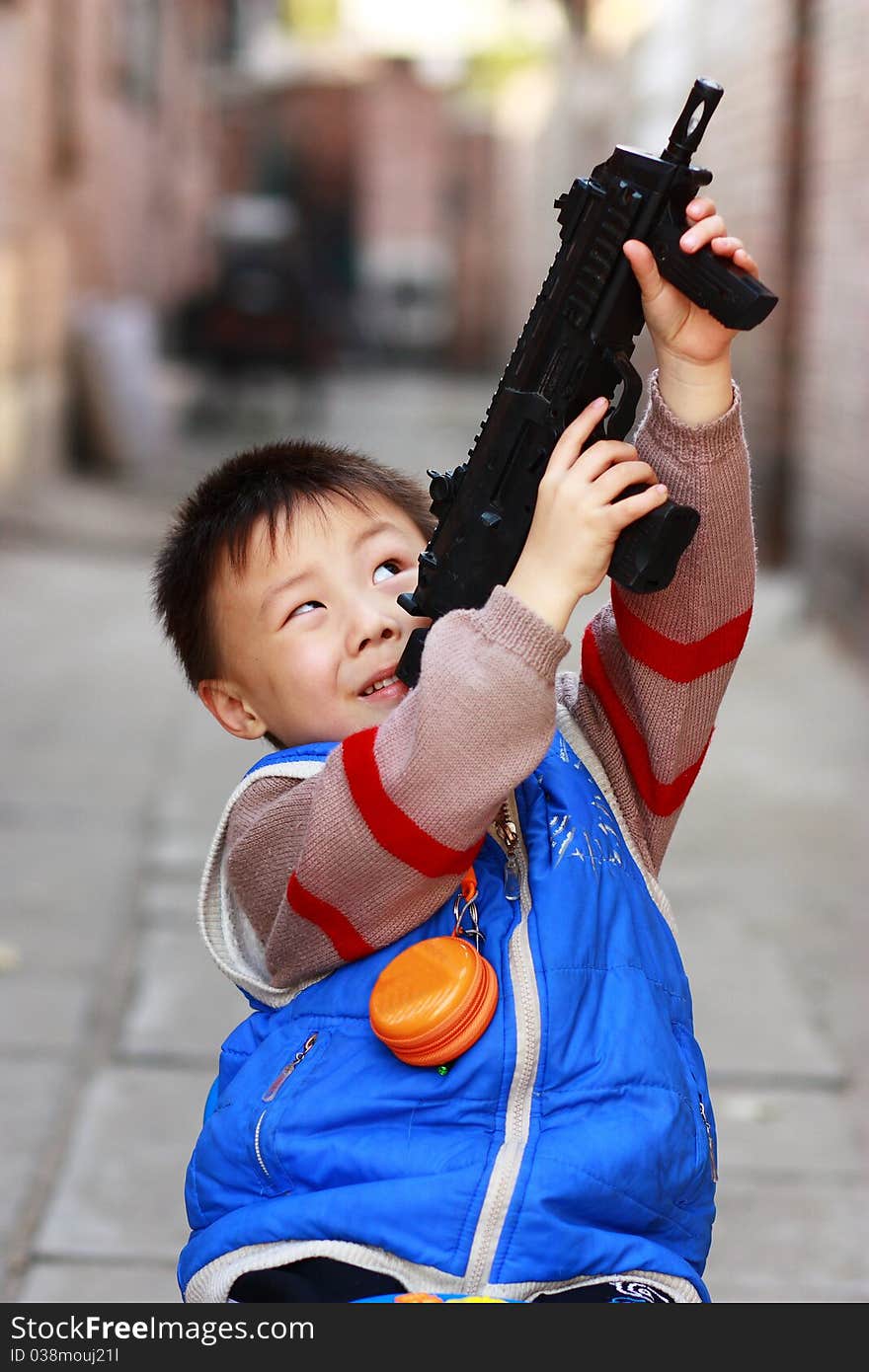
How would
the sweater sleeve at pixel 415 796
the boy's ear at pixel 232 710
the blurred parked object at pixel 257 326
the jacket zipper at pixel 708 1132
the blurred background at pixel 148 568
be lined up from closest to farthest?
the sweater sleeve at pixel 415 796 → the jacket zipper at pixel 708 1132 → the boy's ear at pixel 232 710 → the blurred background at pixel 148 568 → the blurred parked object at pixel 257 326

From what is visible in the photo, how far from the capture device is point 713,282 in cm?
151

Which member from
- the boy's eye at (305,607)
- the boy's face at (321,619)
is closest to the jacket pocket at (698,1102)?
the boy's face at (321,619)

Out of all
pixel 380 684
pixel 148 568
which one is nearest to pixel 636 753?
pixel 380 684

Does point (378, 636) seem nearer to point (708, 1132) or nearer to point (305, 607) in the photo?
point (305, 607)

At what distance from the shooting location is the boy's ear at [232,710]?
1.83 metres

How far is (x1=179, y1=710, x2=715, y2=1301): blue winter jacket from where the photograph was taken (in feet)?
5.05

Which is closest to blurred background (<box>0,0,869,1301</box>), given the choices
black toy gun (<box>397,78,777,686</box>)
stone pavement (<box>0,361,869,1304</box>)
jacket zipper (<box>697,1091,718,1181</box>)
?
stone pavement (<box>0,361,869,1304</box>)

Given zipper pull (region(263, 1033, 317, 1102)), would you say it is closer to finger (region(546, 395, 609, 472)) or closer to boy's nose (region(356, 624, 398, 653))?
boy's nose (region(356, 624, 398, 653))

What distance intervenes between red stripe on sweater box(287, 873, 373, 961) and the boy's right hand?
353 millimetres

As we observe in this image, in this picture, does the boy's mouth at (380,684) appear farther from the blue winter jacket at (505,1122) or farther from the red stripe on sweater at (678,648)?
the red stripe on sweater at (678,648)

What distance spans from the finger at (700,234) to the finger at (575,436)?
15cm

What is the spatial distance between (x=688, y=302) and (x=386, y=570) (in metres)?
0.42

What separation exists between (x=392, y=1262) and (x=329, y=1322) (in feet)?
0.26

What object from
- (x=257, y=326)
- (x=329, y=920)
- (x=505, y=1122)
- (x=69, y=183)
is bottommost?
(x=505, y=1122)
